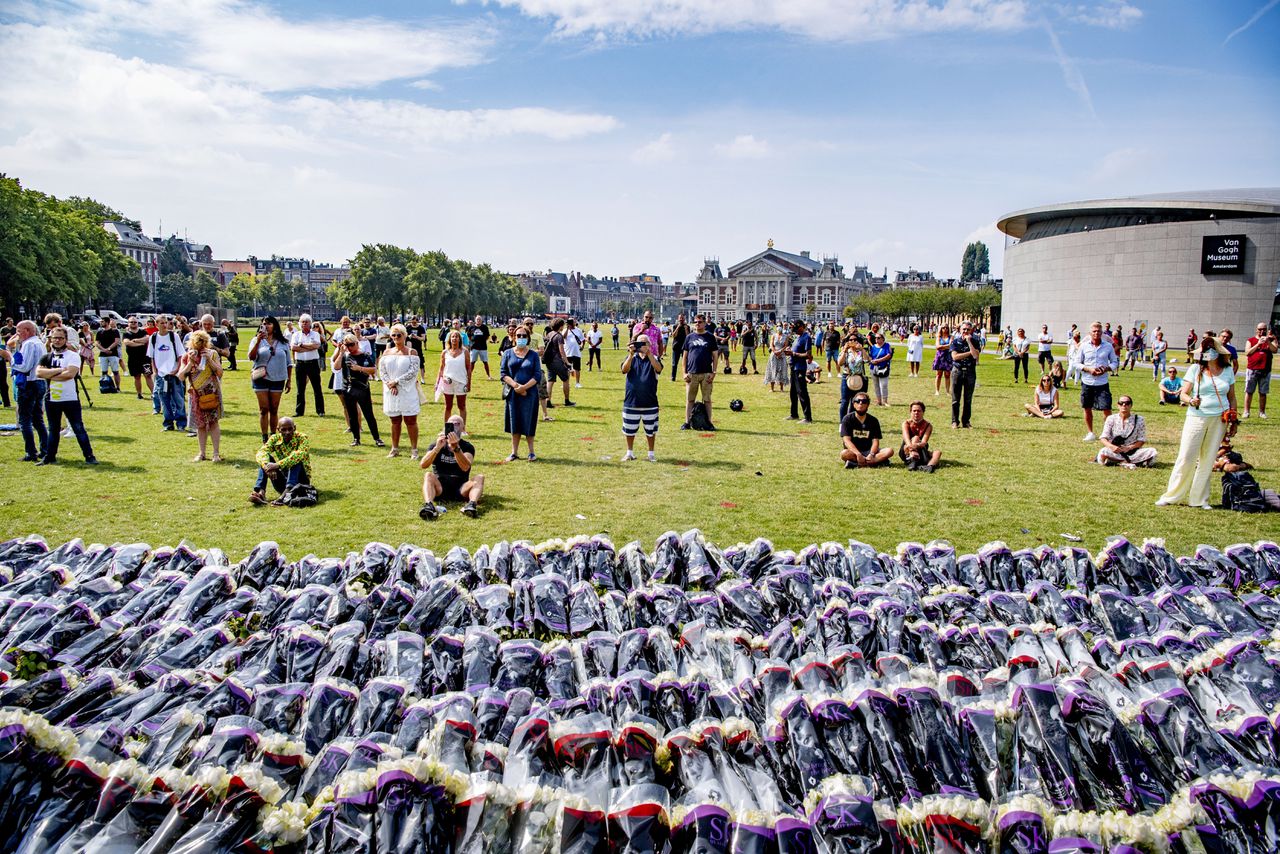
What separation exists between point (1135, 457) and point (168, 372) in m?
16.2

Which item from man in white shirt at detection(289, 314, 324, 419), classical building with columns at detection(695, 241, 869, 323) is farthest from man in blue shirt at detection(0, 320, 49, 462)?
classical building with columns at detection(695, 241, 869, 323)

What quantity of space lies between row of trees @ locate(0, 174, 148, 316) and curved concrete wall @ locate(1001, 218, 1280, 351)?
265ft

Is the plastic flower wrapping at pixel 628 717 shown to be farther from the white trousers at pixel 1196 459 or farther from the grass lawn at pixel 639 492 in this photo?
the white trousers at pixel 1196 459

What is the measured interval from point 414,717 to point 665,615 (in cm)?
202

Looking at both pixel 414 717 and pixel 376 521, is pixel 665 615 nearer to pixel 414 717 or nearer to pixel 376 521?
pixel 414 717

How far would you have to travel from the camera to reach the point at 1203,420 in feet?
29.7

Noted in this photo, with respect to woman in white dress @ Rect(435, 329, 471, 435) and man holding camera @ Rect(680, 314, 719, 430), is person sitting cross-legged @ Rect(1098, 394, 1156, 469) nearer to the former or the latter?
man holding camera @ Rect(680, 314, 719, 430)

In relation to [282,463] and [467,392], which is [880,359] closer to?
[467,392]

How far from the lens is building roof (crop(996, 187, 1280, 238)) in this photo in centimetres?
6238

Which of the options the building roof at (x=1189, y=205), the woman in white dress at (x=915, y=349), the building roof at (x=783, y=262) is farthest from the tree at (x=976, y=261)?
the woman in white dress at (x=915, y=349)

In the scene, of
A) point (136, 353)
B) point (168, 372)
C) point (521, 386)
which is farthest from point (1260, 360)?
point (136, 353)

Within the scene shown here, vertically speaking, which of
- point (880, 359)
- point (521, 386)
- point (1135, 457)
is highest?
point (880, 359)

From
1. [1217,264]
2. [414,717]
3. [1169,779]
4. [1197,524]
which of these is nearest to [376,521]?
[414,717]

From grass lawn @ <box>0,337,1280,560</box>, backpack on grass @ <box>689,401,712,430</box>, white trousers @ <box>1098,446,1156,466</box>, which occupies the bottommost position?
grass lawn @ <box>0,337,1280,560</box>
